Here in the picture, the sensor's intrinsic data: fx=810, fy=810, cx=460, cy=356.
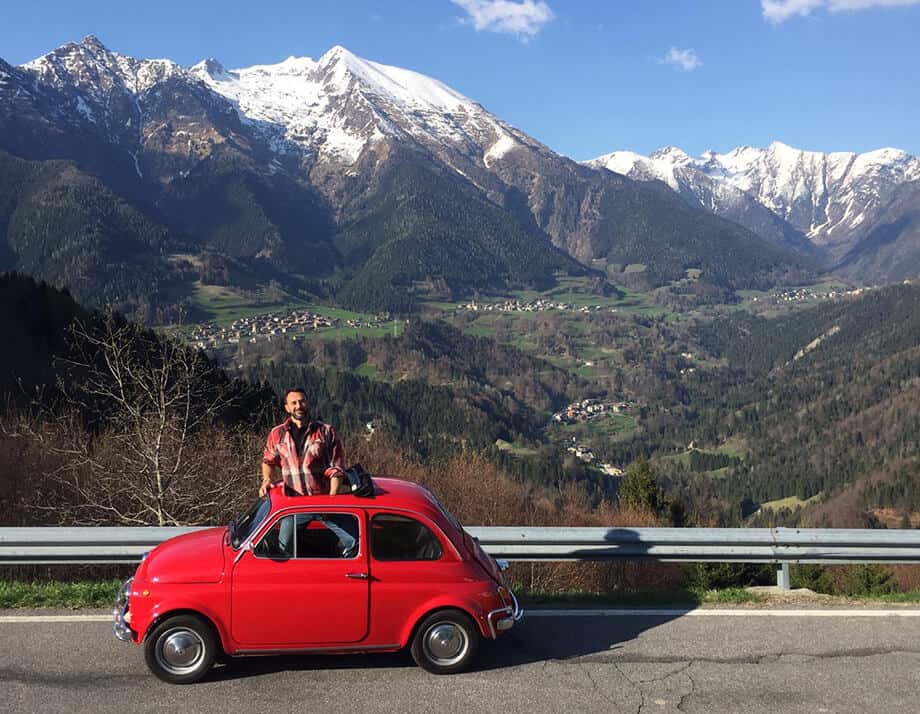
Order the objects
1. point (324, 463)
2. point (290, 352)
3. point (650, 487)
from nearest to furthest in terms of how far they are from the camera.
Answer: point (324, 463), point (650, 487), point (290, 352)

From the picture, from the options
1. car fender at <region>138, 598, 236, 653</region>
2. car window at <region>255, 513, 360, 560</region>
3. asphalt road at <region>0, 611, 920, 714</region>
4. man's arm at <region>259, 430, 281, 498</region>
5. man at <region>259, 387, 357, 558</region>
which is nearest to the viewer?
asphalt road at <region>0, 611, 920, 714</region>

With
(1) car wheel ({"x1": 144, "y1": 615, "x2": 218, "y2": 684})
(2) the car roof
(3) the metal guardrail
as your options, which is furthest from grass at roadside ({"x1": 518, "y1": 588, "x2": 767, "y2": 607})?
(1) car wheel ({"x1": 144, "y1": 615, "x2": 218, "y2": 684})

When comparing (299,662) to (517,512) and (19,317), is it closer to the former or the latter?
(517,512)

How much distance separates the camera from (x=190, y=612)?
6.44 meters

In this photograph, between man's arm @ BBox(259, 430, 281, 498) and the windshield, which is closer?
the windshield

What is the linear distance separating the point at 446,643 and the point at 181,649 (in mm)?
2122

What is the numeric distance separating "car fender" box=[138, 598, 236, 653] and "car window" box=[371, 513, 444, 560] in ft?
4.31

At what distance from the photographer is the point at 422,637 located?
6.68m

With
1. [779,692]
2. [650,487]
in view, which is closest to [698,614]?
[779,692]

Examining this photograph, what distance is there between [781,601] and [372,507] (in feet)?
15.8

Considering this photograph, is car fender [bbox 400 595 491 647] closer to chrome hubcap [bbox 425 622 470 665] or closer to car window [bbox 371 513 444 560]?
chrome hubcap [bbox 425 622 470 665]

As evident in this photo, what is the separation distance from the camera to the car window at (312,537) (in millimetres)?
6543

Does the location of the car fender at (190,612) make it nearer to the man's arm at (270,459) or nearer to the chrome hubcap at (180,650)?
the chrome hubcap at (180,650)

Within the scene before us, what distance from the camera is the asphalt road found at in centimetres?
616
